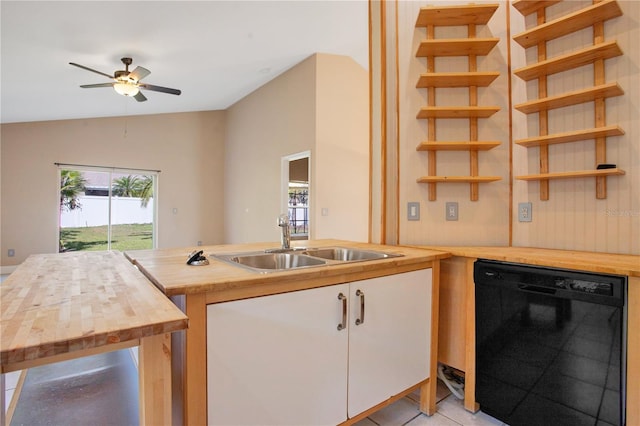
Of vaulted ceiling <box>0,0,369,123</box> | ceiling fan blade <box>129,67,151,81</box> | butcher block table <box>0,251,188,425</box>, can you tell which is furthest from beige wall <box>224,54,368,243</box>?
butcher block table <box>0,251,188,425</box>

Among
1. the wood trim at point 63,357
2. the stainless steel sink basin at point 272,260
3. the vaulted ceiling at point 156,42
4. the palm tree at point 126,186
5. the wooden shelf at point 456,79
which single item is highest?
the vaulted ceiling at point 156,42

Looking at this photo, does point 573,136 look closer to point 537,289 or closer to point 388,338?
point 537,289

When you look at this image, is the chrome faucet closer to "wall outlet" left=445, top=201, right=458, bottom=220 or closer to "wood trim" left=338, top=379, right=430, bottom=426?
"wood trim" left=338, top=379, right=430, bottom=426

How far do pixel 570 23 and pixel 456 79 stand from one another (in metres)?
0.61

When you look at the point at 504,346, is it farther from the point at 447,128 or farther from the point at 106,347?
the point at 106,347

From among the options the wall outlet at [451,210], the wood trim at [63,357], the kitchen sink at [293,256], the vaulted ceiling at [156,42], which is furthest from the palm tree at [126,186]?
the wood trim at [63,357]

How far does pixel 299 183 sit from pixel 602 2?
17.3 ft

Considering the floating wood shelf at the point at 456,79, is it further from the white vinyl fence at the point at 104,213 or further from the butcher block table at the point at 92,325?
the white vinyl fence at the point at 104,213

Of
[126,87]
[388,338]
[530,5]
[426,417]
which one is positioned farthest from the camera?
[126,87]

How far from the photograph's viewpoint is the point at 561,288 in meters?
1.36

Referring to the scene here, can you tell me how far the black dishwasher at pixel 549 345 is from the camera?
1264 millimetres

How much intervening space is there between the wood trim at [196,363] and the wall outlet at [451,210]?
1.68m

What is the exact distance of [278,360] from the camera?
3.70ft

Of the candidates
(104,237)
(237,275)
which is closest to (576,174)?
(237,275)
